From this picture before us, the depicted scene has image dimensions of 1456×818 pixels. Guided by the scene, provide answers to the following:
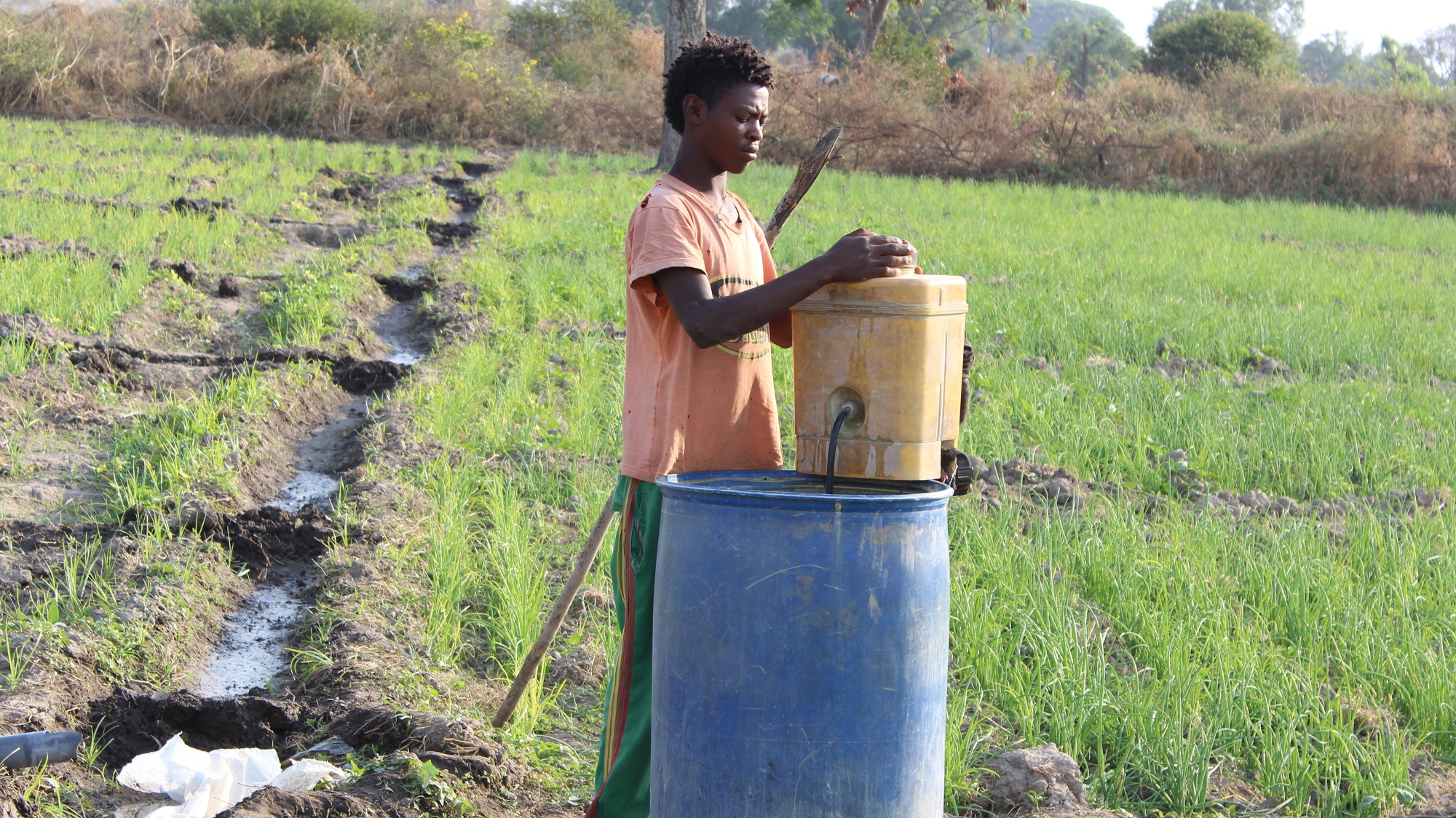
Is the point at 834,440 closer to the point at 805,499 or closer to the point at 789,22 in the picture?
the point at 805,499

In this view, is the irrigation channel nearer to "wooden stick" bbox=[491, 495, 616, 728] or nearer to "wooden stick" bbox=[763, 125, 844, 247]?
"wooden stick" bbox=[491, 495, 616, 728]

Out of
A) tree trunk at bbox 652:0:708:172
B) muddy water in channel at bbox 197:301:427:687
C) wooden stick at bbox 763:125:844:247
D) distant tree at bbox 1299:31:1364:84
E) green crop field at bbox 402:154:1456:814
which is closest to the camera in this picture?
wooden stick at bbox 763:125:844:247

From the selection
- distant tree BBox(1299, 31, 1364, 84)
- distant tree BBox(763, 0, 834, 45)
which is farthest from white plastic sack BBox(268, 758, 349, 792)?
distant tree BBox(1299, 31, 1364, 84)

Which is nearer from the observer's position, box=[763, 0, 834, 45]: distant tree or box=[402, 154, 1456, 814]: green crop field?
box=[402, 154, 1456, 814]: green crop field

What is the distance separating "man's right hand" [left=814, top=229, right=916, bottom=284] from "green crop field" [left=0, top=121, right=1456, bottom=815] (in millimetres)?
1152

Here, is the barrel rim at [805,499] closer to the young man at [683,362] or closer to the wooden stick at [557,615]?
the young man at [683,362]

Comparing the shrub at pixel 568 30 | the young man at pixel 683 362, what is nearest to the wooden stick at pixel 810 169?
the young man at pixel 683 362

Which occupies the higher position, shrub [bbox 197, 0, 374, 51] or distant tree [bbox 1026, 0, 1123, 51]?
distant tree [bbox 1026, 0, 1123, 51]

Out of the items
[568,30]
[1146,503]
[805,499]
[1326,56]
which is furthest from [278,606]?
[1326,56]

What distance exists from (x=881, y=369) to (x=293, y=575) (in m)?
2.44

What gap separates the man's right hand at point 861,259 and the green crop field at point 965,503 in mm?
1152

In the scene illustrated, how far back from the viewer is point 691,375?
6.26 feet

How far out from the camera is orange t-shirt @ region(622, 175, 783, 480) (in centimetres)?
189

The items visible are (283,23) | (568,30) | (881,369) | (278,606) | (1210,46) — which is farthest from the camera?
(568,30)
